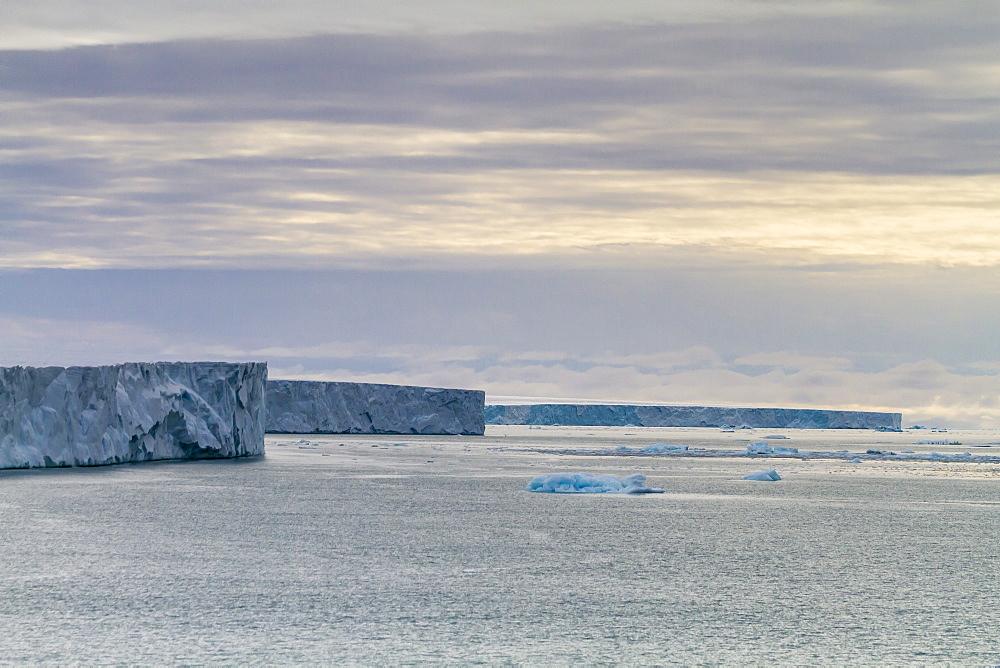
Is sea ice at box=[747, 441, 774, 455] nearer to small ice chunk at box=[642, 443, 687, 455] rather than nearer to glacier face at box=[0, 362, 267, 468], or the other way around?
small ice chunk at box=[642, 443, 687, 455]

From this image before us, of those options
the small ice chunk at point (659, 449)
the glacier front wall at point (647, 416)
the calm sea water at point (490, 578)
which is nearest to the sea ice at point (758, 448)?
the small ice chunk at point (659, 449)

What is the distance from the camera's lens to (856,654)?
15.7 ft

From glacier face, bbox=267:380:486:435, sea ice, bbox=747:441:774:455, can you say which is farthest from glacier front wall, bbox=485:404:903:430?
sea ice, bbox=747:441:774:455

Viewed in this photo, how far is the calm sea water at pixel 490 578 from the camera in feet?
16.0

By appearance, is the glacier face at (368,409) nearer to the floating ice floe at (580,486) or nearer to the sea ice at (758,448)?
the sea ice at (758,448)

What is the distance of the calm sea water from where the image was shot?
488 centimetres

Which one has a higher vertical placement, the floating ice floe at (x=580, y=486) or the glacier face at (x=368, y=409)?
the glacier face at (x=368, y=409)

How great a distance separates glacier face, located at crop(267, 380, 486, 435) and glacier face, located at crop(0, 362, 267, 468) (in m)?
17.0

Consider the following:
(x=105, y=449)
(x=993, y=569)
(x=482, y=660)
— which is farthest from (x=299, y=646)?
(x=105, y=449)

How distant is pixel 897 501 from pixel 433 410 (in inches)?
1267

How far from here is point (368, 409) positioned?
43.1 m

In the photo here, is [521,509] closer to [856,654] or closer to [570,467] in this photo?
[856,654]

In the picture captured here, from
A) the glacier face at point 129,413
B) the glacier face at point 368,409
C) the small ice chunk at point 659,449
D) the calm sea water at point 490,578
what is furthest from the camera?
the glacier face at point 368,409

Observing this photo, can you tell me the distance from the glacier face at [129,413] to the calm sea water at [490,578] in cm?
386
